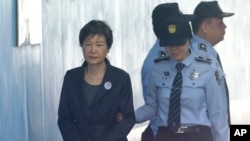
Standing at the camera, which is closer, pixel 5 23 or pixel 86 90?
pixel 5 23

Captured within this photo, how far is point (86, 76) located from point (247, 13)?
1.12 m

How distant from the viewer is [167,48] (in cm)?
505

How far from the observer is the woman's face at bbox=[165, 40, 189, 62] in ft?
16.5

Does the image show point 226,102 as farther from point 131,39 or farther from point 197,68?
point 131,39

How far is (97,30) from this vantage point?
502 centimetres

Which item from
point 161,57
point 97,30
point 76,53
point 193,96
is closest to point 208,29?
point 161,57

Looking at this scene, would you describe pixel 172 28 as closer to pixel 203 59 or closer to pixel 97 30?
pixel 203 59

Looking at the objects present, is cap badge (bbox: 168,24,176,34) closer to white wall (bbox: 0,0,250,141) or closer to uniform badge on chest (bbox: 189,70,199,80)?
white wall (bbox: 0,0,250,141)

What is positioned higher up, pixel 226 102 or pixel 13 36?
pixel 13 36

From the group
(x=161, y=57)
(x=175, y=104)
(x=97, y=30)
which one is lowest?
(x=175, y=104)

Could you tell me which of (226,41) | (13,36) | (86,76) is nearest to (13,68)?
(13,36)

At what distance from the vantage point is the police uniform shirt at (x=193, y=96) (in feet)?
16.4

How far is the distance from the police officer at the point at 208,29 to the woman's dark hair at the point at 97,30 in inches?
21.6

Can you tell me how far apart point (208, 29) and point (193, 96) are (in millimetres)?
463
